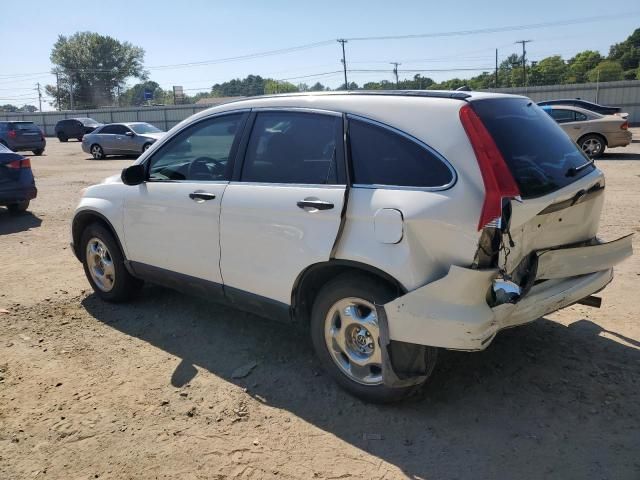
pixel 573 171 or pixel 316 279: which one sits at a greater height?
pixel 573 171

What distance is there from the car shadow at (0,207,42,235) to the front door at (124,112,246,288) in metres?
5.40

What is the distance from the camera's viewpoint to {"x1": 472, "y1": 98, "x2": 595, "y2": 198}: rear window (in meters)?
2.96

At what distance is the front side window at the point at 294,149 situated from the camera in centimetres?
335

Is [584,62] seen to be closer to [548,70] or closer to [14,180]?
[548,70]

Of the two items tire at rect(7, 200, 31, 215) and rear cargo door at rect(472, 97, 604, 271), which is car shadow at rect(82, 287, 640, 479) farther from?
tire at rect(7, 200, 31, 215)

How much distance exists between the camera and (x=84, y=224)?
5184 mm

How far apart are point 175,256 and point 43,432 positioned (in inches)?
61.1

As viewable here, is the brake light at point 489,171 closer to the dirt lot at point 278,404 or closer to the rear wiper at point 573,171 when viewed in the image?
the rear wiper at point 573,171

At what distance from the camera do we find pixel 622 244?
3613 millimetres

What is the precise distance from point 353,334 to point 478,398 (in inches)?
34.6

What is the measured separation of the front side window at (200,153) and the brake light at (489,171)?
174cm

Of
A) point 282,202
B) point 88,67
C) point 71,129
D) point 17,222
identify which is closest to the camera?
point 282,202

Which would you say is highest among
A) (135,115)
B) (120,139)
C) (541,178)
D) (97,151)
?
(135,115)

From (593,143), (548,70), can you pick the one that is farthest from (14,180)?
(548,70)
